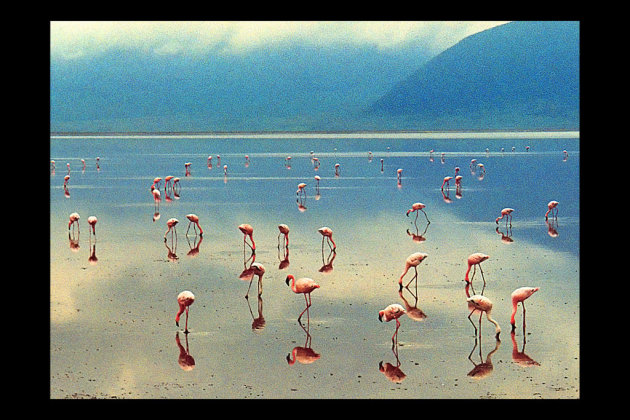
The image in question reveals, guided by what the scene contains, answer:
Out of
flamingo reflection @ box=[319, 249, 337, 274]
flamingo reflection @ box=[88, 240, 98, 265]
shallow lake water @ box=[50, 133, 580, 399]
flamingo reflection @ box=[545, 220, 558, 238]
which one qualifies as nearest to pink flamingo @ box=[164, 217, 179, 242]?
shallow lake water @ box=[50, 133, 580, 399]

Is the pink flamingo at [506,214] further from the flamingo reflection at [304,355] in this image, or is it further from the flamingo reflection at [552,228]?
the flamingo reflection at [304,355]

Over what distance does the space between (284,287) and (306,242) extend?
446 centimetres

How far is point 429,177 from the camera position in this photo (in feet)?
126

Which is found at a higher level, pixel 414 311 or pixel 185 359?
pixel 414 311

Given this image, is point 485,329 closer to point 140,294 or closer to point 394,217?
point 140,294

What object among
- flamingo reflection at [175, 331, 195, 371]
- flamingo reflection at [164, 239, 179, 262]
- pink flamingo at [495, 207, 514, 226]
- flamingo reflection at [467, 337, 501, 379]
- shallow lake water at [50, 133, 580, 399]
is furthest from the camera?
Answer: pink flamingo at [495, 207, 514, 226]

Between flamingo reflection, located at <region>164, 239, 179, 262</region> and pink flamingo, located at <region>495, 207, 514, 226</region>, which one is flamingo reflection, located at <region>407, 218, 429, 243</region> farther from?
flamingo reflection, located at <region>164, 239, 179, 262</region>

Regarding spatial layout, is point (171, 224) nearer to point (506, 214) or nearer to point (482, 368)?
point (506, 214)

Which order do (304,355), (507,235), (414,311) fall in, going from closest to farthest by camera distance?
(304,355)
(414,311)
(507,235)

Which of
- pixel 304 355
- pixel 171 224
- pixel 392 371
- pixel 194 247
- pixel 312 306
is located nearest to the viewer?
pixel 392 371

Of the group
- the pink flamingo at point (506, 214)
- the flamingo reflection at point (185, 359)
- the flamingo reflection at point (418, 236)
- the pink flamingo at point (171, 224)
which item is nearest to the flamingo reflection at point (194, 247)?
the pink flamingo at point (171, 224)

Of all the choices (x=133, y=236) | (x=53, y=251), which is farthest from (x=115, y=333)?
(x=133, y=236)

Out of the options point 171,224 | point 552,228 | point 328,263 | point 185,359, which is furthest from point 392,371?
point 552,228

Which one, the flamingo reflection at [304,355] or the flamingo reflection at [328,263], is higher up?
the flamingo reflection at [328,263]
